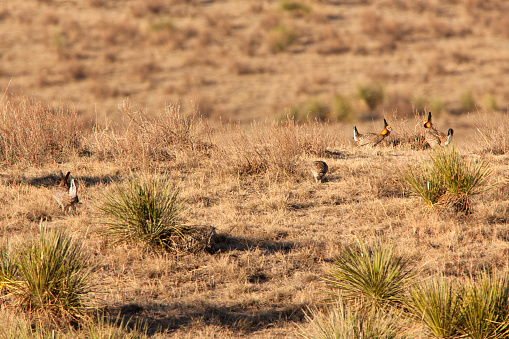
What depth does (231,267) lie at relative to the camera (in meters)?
5.83

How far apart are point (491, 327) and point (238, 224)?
3.60m

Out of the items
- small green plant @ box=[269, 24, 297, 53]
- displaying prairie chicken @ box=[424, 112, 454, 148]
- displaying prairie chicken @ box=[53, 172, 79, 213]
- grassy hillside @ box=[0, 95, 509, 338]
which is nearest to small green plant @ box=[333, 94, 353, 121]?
small green plant @ box=[269, 24, 297, 53]

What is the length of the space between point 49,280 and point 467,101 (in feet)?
66.0

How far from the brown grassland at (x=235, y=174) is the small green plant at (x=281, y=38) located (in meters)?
1.78

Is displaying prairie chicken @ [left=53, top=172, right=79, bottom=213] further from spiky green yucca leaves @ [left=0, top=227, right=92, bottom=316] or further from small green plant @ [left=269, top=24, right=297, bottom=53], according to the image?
small green plant @ [left=269, top=24, right=297, bottom=53]

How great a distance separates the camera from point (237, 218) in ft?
23.6

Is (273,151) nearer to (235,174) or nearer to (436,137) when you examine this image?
(235,174)

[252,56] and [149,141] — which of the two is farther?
[252,56]

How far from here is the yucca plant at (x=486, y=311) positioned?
3.97 m

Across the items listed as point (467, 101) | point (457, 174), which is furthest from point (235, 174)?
point (467, 101)

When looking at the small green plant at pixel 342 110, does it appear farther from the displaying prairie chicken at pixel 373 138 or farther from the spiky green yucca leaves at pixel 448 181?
the spiky green yucca leaves at pixel 448 181

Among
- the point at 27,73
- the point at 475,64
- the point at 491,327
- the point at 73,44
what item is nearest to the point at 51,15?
the point at 73,44

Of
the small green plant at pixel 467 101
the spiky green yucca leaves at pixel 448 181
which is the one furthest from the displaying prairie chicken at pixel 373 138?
the small green plant at pixel 467 101

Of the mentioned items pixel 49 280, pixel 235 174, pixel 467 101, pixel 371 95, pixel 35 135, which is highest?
pixel 35 135
